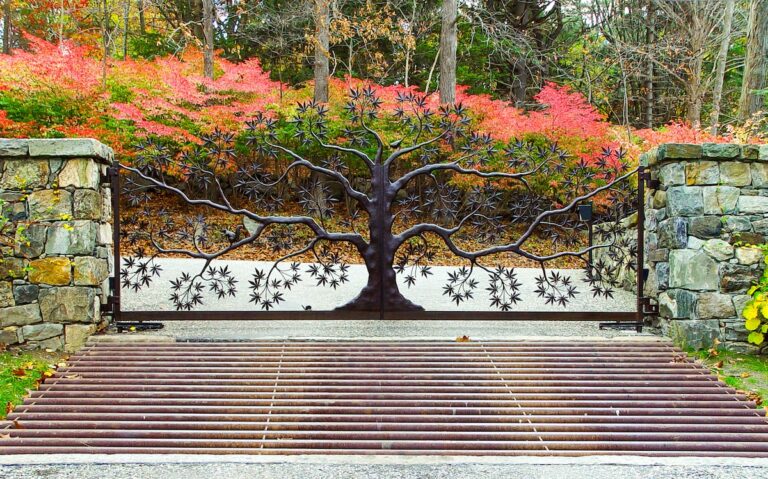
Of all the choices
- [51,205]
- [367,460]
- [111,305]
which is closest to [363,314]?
[367,460]

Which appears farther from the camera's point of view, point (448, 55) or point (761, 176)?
point (448, 55)

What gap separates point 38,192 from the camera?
423cm

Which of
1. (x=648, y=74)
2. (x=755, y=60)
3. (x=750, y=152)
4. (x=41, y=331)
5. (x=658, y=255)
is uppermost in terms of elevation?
(x=648, y=74)

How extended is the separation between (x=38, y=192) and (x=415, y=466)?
10.8 feet

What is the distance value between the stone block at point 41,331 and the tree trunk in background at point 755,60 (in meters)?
10.00

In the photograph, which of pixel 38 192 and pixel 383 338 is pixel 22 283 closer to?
pixel 38 192

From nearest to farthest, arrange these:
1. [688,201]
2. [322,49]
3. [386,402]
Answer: [386,402] → [688,201] → [322,49]

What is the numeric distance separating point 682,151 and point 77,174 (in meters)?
4.40

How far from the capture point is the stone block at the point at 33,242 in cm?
421

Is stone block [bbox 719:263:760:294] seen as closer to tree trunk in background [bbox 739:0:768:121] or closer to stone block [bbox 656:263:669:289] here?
A: stone block [bbox 656:263:669:289]

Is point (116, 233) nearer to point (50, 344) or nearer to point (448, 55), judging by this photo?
point (50, 344)

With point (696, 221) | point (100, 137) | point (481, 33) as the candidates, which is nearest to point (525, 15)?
point (481, 33)

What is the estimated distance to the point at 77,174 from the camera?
4266 mm

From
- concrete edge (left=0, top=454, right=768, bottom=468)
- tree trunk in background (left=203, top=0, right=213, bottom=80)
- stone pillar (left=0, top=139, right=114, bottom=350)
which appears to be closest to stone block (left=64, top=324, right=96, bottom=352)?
stone pillar (left=0, top=139, right=114, bottom=350)
